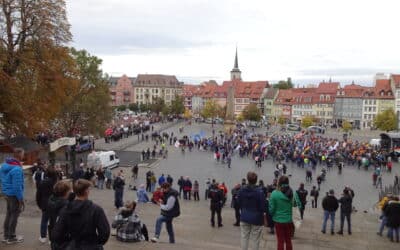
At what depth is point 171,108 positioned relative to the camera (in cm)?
11419

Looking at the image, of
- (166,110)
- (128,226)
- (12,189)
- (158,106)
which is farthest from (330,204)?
(158,106)

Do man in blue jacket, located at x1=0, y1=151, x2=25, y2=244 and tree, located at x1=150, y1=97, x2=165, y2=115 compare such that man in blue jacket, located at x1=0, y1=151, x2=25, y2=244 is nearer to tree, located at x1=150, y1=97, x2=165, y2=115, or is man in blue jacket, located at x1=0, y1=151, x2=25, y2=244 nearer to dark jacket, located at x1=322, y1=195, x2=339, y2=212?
dark jacket, located at x1=322, y1=195, x2=339, y2=212

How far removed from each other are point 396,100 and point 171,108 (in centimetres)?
5174

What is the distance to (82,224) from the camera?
16.5 ft

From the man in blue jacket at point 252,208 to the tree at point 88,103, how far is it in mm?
35239

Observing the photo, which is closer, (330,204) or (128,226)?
(128,226)

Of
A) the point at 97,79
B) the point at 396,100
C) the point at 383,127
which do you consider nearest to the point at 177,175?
the point at 97,79

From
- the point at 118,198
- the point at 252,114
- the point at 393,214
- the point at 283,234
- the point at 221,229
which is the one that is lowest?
the point at 221,229

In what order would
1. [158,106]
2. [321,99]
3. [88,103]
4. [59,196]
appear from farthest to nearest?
[158,106] → [321,99] → [88,103] → [59,196]

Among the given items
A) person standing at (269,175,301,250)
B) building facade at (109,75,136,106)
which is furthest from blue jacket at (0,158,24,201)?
building facade at (109,75,136,106)

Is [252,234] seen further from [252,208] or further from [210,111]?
[210,111]

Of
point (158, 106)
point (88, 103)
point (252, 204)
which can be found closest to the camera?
point (252, 204)

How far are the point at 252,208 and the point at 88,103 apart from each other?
36207mm

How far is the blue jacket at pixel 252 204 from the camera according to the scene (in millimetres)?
7156
